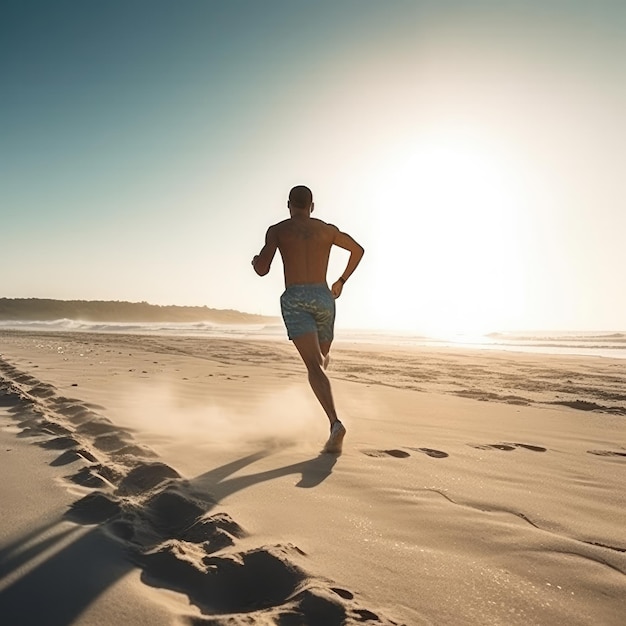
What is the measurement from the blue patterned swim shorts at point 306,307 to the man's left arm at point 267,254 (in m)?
0.23

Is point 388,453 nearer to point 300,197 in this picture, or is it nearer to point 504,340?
point 300,197

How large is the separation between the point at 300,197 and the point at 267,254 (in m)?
0.50

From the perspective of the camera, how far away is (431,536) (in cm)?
183

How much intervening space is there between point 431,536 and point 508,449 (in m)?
1.68

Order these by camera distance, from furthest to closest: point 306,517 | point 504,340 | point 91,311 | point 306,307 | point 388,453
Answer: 1. point 91,311
2. point 504,340
3. point 306,307
4. point 388,453
5. point 306,517

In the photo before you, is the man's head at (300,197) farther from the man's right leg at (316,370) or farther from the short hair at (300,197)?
the man's right leg at (316,370)

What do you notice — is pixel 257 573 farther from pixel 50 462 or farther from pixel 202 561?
pixel 50 462

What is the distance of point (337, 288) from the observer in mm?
3881

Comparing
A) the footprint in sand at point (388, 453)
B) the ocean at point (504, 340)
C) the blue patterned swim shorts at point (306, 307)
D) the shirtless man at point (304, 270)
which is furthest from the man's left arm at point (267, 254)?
the ocean at point (504, 340)

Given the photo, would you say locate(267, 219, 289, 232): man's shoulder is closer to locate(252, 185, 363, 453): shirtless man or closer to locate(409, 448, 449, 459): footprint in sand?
locate(252, 185, 363, 453): shirtless man

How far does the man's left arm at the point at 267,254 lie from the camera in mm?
3600

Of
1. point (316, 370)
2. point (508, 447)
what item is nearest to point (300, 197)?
point (316, 370)

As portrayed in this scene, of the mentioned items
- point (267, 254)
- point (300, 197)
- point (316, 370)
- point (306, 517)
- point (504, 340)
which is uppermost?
point (300, 197)

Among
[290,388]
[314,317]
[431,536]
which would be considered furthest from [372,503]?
[290,388]
